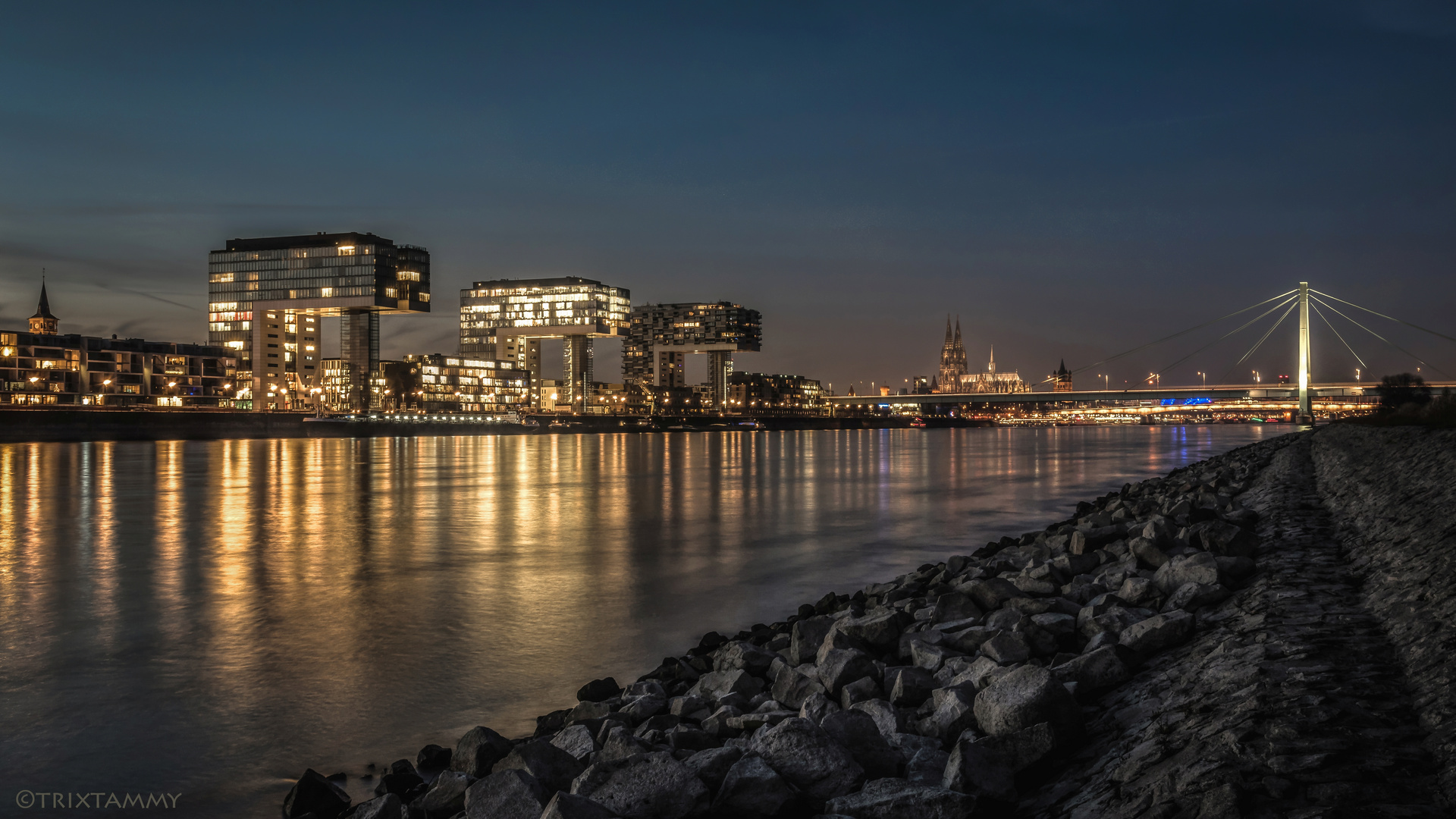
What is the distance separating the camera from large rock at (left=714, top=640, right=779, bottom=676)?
7391 millimetres

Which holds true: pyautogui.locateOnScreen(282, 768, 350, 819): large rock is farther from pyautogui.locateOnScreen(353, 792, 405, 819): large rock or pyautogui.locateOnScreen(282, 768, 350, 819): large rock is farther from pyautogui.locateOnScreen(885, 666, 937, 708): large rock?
pyautogui.locateOnScreen(885, 666, 937, 708): large rock

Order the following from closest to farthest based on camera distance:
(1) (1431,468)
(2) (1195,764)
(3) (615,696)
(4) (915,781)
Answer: (2) (1195,764) → (4) (915,781) → (3) (615,696) → (1) (1431,468)

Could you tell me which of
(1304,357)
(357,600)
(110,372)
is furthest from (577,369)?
(357,600)

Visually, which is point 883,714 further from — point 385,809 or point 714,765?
point 385,809

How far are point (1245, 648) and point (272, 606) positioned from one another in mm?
11951

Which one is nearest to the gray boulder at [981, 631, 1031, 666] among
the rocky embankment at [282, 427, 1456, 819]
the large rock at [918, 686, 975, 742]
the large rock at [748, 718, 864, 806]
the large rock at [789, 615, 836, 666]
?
the rocky embankment at [282, 427, 1456, 819]

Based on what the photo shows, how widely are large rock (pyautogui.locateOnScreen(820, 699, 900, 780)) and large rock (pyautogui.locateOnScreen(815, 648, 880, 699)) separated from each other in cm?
137

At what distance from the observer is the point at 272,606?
1243cm

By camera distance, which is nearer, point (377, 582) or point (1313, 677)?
point (1313, 677)

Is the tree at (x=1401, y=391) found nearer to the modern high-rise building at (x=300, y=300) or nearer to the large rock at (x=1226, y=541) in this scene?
the large rock at (x=1226, y=541)

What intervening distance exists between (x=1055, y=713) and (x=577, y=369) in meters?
189

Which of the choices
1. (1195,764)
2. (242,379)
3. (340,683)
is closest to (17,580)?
(340,683)

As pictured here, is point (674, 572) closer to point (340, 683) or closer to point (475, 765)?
point (340, 683)

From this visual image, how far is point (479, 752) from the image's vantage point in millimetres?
5656
